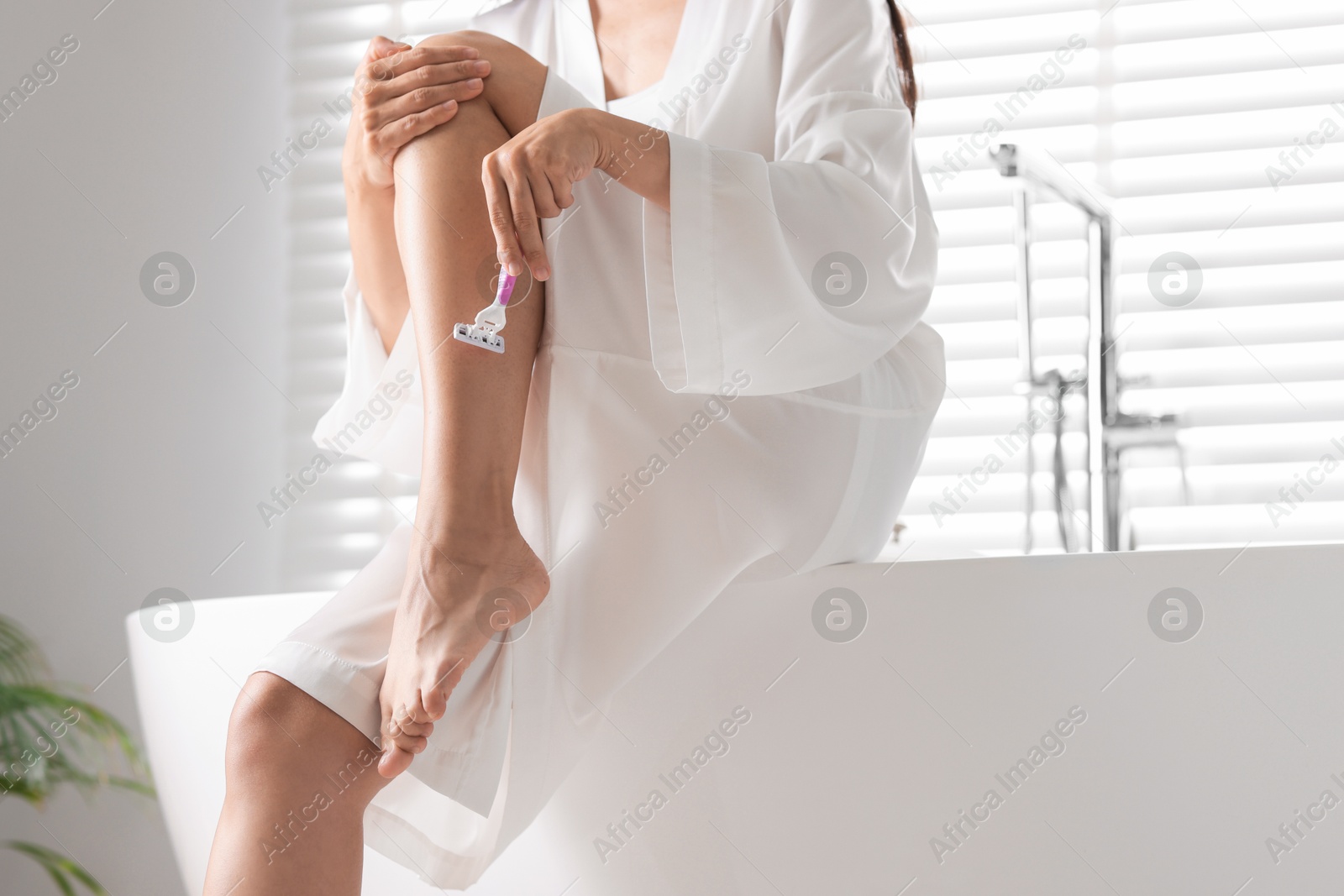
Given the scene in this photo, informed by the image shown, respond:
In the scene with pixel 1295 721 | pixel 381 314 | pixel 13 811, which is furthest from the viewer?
pixel 13 811

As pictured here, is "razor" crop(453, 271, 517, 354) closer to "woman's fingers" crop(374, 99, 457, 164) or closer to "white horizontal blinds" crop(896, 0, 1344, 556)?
"woman's fingers" crop(374, 99, 457, 164)

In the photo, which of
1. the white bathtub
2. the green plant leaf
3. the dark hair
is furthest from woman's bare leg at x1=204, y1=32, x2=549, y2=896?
the green plant leaf

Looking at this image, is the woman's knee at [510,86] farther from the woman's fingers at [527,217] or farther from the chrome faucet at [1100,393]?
the chrome faucet at [1100,393]

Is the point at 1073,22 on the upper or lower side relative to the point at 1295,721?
upper

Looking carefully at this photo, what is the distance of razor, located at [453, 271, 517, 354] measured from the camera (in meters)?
0.58

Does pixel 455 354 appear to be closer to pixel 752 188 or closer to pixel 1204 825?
pixel 752 188

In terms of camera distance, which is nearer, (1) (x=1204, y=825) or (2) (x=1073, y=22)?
(1) (x=1204, y=825)

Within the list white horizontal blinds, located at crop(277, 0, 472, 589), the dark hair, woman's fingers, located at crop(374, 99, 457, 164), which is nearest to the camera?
woman's fingers, located at crop(374, 99, 457, 164)

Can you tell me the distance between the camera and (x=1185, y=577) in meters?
0.61

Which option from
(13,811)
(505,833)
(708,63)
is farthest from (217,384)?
(505,833)

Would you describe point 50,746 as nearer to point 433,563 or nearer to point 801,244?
point 433,563

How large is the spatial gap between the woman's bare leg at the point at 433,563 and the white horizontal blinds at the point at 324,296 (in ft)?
3.08

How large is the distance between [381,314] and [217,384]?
85 centimetres

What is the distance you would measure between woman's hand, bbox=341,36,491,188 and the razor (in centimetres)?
12
